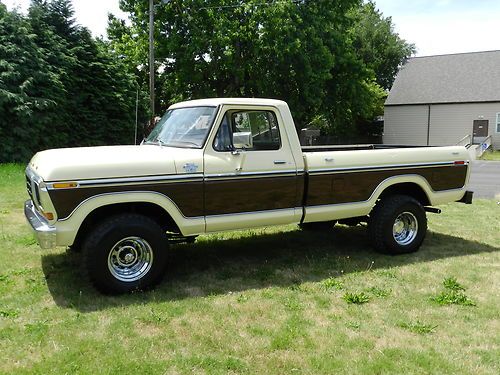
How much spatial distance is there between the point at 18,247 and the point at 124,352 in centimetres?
371

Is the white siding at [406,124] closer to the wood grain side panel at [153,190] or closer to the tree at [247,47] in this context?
the tree at [247,47]

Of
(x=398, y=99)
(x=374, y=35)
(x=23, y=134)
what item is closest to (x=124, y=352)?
(x=23, y=134)

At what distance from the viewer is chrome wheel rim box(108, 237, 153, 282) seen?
5137 mm

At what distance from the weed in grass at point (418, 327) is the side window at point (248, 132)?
2468 millimetres

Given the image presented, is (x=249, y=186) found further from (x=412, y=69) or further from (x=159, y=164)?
(x=412, y=69)

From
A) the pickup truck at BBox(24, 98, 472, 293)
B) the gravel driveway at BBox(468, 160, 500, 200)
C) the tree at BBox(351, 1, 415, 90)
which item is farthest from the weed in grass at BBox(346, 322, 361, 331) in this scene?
the tree at BBox(351, 1, 415, 90)

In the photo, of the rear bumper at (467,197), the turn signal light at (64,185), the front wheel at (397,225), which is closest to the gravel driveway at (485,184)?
the rear bumper at (467,197)

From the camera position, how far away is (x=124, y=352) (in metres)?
3.94

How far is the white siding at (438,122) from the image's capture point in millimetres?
34750

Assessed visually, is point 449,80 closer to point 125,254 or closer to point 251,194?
point 251,194

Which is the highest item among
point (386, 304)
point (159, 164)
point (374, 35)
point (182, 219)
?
point (374, 35)

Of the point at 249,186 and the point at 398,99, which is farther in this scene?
the point at 398,99

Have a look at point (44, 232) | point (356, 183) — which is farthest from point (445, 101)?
point (44, 232)

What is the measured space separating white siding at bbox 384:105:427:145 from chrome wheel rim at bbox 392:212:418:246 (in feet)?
103
